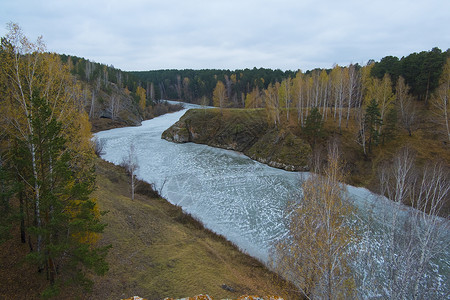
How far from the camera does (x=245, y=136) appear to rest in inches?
1905

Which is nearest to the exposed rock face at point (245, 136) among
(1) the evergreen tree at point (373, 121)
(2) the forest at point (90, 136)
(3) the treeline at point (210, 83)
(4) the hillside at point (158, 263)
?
(2) the forest at point (90, 136)

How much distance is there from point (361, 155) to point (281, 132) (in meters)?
13.8

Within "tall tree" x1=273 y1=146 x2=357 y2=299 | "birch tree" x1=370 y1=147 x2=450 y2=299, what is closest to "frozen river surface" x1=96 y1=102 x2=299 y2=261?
"tall tree" x1=273 y1=146 x2=357 y2=299

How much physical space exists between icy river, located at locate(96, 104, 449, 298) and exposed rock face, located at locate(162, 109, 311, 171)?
2.35 meters

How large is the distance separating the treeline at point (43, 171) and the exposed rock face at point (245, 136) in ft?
100.0

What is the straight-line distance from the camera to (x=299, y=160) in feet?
117

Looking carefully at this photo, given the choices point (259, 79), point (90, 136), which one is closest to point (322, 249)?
point (90, 136)

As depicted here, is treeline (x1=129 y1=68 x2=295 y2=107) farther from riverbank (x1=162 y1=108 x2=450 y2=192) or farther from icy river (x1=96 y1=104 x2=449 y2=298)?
icy river (x1=96 y1=104 x2=449 y2=298)

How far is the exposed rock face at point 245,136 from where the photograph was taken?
121ft

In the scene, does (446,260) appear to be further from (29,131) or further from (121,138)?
(121,138)

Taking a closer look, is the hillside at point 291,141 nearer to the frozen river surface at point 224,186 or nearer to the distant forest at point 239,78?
the frozen river surface at point 224,186

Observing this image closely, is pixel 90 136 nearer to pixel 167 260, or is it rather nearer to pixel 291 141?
pixel 167 260

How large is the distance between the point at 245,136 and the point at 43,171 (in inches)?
1637

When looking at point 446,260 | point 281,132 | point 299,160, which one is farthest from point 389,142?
point 446,260
